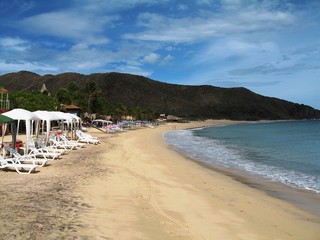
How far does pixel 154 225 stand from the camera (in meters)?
5.47

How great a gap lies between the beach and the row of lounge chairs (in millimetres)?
382

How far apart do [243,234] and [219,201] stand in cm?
225

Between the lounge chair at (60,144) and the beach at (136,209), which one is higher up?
the lounge chair at (60,144)

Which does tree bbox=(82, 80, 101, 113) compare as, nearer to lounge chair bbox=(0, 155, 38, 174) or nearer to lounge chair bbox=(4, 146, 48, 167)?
lounge chair bbox=(4, 146, 48, 167)

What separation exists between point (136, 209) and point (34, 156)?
7017 mm

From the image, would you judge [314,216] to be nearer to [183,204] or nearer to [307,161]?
[183,204]

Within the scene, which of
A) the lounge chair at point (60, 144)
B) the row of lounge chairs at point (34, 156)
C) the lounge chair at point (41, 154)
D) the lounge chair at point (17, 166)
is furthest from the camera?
the lounge chair at point (60, 144)

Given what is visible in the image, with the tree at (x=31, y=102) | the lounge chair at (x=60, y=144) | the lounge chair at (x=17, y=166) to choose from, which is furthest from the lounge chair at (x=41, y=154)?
the tree at (x=31, y=102)

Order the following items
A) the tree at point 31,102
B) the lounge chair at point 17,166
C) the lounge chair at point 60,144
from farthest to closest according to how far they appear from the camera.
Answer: the tree at point 31,102
the lounge chair at point 60,144
the lounge chair at point 17,166

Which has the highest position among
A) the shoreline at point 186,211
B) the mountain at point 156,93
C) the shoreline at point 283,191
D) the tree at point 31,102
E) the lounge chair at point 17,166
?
the mountain at point 156,93

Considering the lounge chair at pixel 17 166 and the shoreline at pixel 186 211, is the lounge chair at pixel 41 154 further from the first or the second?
the shoreline at pixel 186 211

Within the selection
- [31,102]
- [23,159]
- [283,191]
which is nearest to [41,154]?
[23,159]

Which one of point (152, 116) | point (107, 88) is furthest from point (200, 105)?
point (152, 116)

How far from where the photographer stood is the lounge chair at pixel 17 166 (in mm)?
9438
